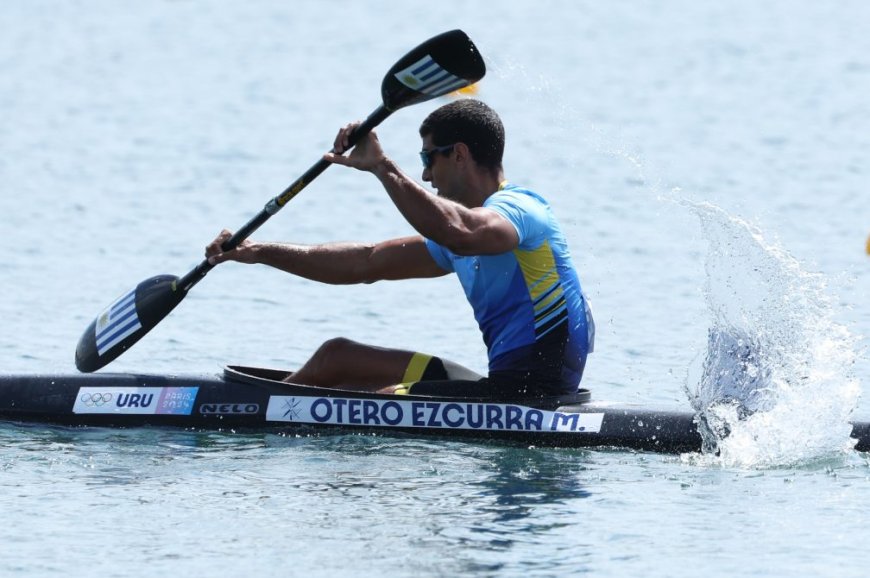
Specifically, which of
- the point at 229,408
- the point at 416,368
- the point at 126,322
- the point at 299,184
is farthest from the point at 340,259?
the point at 126,322

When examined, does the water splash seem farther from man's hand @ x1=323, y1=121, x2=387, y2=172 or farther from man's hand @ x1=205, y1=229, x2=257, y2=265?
man's hand @ x1=205, y1=229, x2=257, y2=265

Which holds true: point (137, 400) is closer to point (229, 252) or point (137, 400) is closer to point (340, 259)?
point (229, 252)

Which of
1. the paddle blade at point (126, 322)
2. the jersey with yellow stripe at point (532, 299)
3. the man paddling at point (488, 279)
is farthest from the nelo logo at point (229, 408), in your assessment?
the jersey with yellow stripe at point (532, 299)

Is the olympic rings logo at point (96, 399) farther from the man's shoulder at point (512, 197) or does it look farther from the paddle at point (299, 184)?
the man's shoulder at point (512, 197)

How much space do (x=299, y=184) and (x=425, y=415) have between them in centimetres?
140

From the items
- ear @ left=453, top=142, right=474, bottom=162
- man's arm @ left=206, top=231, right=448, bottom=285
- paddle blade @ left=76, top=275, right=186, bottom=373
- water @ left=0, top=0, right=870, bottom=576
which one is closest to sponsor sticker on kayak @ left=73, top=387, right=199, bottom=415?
water @ left=0, top=0, right=870, bottom=576

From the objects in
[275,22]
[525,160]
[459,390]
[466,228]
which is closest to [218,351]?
[459,390]

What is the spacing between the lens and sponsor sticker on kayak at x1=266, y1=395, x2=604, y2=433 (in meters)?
8.68

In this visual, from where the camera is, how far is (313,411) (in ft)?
29.3

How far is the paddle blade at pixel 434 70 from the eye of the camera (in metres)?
8.41

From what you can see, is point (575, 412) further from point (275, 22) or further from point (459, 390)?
point (275, 22)

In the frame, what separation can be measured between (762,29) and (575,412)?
25173mm

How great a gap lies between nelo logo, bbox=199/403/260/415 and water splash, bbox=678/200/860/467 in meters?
2.34

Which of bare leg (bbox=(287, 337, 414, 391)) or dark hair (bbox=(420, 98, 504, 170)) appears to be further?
bare leg (bbox=(287, 337, 414, 391))
